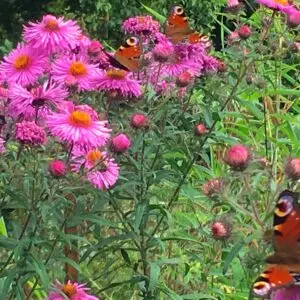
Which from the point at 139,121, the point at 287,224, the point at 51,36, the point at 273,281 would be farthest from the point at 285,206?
the point at 51,36

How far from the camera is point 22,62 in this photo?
2.01 meters

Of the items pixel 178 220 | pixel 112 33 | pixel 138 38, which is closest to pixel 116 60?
pixel 138 38

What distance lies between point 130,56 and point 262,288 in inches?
40.5

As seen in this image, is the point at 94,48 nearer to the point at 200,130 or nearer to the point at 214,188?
the point at 200,130

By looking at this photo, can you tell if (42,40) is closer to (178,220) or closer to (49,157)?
(49,157)

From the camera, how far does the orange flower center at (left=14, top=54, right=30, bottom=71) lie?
2.01 meters

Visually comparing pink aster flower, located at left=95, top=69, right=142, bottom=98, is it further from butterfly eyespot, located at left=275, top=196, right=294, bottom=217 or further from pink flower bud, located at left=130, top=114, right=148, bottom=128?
butterfly eyespot, located at left=275, top=196, right=294, bottom=217

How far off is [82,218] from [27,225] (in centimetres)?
12

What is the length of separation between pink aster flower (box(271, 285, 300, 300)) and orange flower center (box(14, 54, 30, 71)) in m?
1.00

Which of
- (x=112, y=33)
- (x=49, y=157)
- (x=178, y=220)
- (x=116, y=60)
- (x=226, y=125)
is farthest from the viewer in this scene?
(x=112, y=33)

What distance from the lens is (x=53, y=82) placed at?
199 centimetres

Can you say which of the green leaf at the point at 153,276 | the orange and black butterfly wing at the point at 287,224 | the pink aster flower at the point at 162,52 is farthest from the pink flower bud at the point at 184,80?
the orange and black butterfly wing at the point at 287,224

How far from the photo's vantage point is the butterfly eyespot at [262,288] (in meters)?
1.18

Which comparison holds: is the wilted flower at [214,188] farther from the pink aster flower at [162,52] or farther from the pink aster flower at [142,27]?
the pink aster flower at [142,27]
